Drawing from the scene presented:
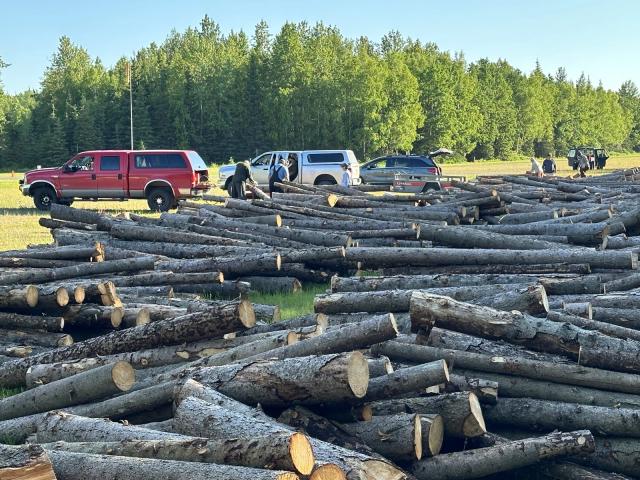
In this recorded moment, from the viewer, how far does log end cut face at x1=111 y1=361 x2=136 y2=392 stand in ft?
19.7

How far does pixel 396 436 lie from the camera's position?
5.05 meters

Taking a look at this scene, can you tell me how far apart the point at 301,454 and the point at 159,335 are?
10.1 ft

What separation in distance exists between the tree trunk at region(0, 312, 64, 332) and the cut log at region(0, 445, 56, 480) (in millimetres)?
5038

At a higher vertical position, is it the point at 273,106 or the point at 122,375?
the point at 273,106

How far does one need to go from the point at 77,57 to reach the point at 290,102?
45.8 meters

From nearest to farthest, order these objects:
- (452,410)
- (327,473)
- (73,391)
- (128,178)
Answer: (327,473), (452,410), (73,391), (128,178)

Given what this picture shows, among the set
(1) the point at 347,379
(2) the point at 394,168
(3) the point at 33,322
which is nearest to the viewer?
(1) the point at 347,379

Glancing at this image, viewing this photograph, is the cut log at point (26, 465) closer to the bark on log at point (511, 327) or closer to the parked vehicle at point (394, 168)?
A: the bark on log at point (511, 327)

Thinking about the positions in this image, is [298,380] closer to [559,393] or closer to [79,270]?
[559,393]

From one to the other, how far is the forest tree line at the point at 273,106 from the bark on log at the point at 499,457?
260 ft

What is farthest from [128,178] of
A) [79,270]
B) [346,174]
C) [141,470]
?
[141,470]

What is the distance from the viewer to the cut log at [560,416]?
18.3 ft

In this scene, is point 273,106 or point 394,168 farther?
point 273,106

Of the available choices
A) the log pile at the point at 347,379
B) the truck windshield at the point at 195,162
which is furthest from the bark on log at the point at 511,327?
the truck windshield at the point at 195,162
